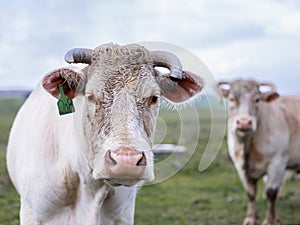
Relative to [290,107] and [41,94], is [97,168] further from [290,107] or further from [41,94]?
[290,107]

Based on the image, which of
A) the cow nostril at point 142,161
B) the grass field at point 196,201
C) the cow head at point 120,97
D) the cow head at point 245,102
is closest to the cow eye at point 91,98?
the cow head at point 120,97

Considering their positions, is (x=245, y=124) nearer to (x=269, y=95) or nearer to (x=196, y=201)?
(x=269, y=95)

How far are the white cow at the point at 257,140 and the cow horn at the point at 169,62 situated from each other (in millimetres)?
5088

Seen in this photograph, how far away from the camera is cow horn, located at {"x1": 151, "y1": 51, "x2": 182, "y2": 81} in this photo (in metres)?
4.12

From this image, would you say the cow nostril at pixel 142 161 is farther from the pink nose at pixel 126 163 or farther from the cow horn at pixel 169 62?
the cow horn at pixel 169 62

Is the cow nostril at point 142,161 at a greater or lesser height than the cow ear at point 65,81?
lesser

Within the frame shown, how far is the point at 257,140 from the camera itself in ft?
31.8

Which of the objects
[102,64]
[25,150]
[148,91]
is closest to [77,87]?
[102,64]

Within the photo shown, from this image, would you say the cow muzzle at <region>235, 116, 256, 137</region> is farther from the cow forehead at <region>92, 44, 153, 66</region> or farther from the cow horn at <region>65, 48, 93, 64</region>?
the cow horn at <region>65, 48, 93, 64</region>

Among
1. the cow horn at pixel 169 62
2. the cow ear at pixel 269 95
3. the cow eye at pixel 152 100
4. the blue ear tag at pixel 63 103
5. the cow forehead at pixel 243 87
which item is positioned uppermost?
the cow horn at pixel 169 62

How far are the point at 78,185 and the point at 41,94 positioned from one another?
1.29m

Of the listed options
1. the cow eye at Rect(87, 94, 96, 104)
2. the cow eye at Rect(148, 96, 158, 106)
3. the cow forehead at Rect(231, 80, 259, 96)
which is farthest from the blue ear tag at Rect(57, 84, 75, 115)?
the cow forehead at Rect(231, 80, 259, 96)

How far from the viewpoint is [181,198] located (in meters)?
11.8

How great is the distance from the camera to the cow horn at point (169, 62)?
162 inches
